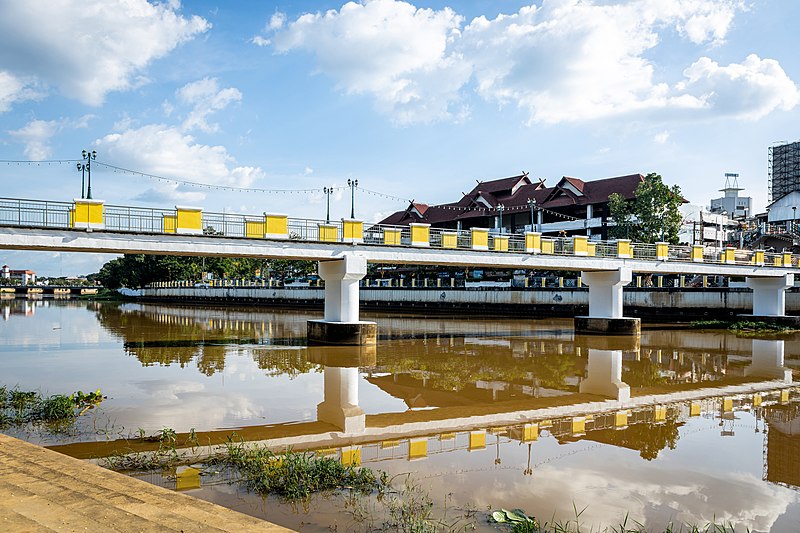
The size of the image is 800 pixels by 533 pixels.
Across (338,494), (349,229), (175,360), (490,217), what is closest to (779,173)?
(490,217)

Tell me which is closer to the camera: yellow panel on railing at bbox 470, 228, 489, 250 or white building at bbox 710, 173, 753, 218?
yellow panel on railing at bbox 470, 228, 489, 250

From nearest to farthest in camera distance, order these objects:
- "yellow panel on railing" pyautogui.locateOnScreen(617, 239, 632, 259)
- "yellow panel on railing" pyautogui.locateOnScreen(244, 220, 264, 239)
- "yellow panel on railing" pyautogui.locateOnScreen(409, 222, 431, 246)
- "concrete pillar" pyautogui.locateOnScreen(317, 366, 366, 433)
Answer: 1. "concrete pillar" pyautogui.locateOnScreen(317, 366, 366, 433)
2. "yellow panel on railing" pyautogui.locateOnScreen(244, 220, 264, 239)
3. "yellow panel on railing" pyautogui.locateOnScreen(409, 222, 431, 246)
4. "yellow panel on railing" pyautogui.locateOnScreen(617, 239, 632, 259)

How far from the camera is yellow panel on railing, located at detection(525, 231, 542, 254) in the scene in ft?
90.1

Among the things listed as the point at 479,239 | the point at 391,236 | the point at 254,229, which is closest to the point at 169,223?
the point at 254,229

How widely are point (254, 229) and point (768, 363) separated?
19.0 meters

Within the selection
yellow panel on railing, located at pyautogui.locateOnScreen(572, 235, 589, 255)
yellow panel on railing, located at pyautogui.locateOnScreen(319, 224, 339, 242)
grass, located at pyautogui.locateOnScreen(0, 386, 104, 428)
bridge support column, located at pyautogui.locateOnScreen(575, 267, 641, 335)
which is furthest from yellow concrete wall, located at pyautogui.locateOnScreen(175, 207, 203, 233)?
bridge support column, located at pyautogui.locateOnScreen(575, 267, 641, 335)

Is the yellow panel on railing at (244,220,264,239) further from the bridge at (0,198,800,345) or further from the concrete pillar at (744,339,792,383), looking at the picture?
the concrete pillar at (744,339,792,383)

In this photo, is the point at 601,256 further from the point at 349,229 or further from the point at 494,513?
the point at 494,513

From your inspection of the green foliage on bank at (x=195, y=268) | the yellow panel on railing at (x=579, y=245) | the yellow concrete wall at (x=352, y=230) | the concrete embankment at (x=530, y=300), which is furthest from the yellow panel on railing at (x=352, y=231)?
the green foliage on bank at (x=195, y=268)

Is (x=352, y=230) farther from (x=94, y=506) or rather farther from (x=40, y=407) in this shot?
(x=94, y=506)

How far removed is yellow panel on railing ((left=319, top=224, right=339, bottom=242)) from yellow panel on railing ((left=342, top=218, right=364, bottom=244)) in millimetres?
335

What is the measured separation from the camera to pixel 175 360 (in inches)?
779

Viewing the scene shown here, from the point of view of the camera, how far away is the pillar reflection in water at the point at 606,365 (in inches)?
578

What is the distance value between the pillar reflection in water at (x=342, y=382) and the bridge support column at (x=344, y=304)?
51 centimetres
